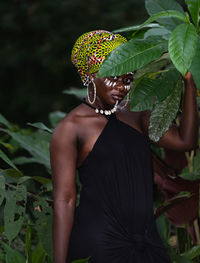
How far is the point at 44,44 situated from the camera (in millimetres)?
A: 9227

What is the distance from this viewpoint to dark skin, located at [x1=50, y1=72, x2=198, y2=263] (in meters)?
1.81

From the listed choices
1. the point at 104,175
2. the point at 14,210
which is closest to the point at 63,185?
the point at 104,175

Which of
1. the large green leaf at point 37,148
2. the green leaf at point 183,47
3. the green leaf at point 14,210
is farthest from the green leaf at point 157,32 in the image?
the large green leaf at point 37,148

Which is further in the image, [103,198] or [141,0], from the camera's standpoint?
[141,0]

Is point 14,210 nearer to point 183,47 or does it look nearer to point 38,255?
point 38,255

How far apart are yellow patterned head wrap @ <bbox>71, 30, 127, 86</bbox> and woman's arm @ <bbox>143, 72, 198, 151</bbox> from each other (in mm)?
264

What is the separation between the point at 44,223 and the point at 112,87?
61 cm

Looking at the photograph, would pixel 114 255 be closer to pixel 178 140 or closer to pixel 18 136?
pixel 178 140

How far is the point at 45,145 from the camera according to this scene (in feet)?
9.16

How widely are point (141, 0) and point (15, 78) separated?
8.03 ft

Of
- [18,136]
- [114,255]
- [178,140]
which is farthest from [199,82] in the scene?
[18,136]

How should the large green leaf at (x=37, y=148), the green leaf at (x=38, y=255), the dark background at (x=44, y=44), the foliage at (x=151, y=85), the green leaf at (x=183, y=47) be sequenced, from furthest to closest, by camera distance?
the dark background at (x=44, y=44) < the large green leaf at (x=37, y=148) < the green leaf at (x=38, y=255) < the foliage at (x=151, y=85) < the green leaf at (x=183, y=47)

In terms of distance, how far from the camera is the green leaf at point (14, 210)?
197 centimetres

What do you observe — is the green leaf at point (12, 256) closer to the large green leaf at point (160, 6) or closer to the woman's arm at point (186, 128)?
the woman's arm at point (186, 128)
